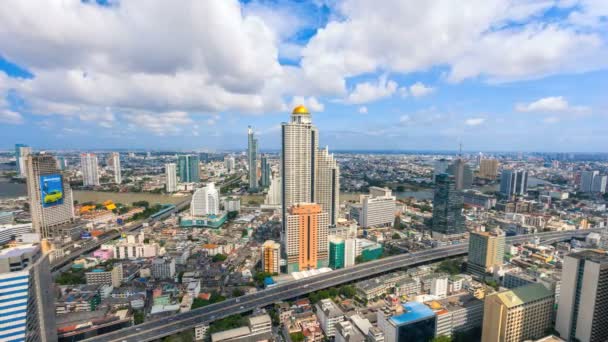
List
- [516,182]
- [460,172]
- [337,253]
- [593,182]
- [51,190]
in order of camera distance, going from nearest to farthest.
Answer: [337,253] → [51,190] → [460,172] → [516,182] → [593,182]

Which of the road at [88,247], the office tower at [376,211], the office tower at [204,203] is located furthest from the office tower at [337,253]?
the road at [88,247]

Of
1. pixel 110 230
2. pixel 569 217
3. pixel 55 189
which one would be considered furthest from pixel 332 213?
pixel 569 217

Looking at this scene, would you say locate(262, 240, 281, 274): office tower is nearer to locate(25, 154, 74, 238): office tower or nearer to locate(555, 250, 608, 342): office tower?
locate(555, 250, 608, 342): office tower

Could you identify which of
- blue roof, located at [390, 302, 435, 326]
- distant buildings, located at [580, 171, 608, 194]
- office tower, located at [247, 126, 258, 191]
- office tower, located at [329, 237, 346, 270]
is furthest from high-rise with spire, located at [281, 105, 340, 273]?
distant buildings, located at [580, 171, 608, 194]

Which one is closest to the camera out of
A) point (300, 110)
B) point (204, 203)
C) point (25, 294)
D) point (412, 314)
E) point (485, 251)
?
point (25, 294)

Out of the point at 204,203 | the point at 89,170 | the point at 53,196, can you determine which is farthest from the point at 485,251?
the point at 89,170

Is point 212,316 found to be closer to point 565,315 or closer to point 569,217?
point 565,315

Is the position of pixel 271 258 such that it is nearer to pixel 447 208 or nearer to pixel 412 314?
pixel 412 314
